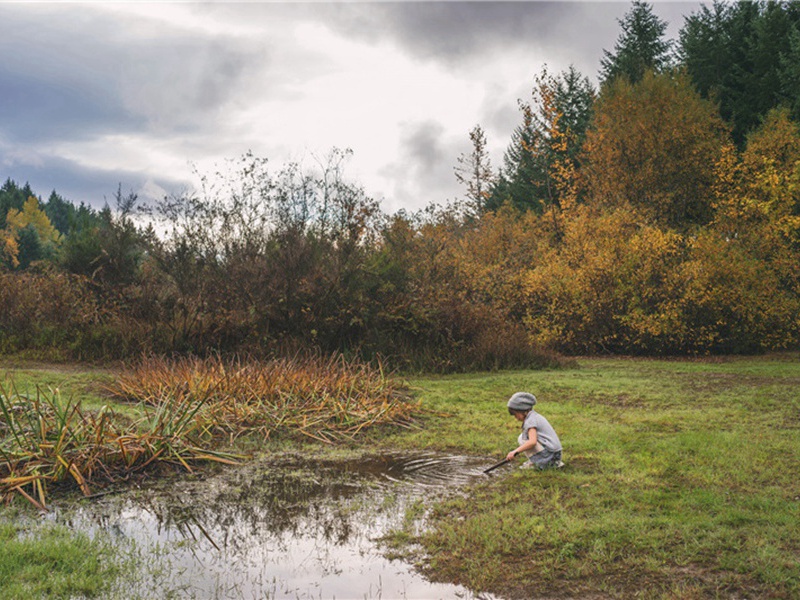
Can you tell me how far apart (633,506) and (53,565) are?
3961 millimetres

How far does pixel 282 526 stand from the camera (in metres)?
5.18

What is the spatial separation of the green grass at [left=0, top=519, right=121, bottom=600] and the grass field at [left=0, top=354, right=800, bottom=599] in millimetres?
25

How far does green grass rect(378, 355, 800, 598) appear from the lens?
4086 millimetres

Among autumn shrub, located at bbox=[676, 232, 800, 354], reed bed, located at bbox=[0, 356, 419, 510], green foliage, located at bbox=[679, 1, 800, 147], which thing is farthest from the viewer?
green foliage, located at bbox=[679, 1, 800, 147]

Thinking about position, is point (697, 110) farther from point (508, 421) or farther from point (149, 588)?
point (149, 588)

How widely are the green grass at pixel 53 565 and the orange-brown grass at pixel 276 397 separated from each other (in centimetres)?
327

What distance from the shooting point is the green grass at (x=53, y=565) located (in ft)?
12.4

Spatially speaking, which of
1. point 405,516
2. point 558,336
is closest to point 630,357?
point 558,336

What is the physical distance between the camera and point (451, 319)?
15.4 meters

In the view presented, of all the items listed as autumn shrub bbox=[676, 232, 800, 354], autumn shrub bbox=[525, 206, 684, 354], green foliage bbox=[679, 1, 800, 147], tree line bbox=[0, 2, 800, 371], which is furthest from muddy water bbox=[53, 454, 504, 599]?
green foliage bbox=[679, 1, 800, 147]

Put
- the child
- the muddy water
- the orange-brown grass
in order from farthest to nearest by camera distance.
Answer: the orange-brown grass
the child
the muddy water

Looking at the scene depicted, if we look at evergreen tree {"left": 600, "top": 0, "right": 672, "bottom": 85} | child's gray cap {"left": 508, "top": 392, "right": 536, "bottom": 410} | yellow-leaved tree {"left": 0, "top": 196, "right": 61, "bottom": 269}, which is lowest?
child's gray cap {"left": 508, "top": 392, "right": 536, "bottom": 410}

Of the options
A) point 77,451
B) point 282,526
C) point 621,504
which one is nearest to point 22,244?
point 77,451

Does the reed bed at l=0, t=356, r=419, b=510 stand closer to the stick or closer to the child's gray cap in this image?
the stick
